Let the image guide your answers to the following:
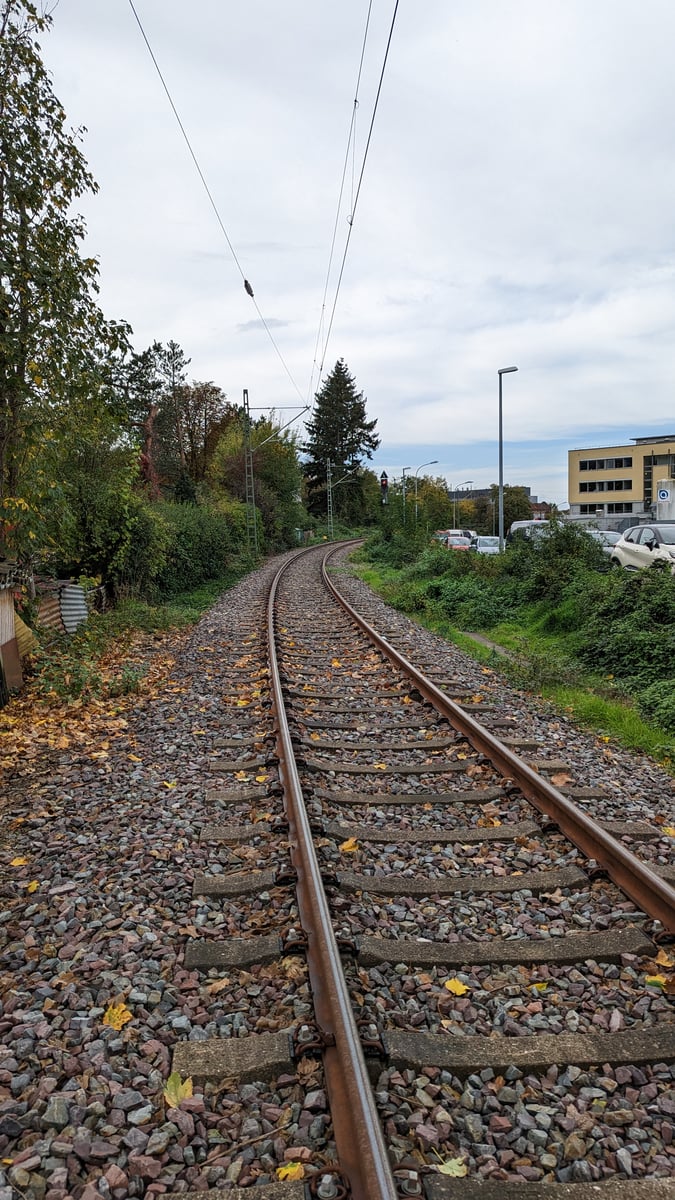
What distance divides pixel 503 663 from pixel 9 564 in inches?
252

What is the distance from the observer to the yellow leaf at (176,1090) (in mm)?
2467

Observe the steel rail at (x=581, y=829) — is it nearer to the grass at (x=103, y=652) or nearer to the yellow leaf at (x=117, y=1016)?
the yellow leaf at (x=117, y=1016)

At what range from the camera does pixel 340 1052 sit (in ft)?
8.36

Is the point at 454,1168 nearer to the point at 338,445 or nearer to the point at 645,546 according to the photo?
the point at 645,546

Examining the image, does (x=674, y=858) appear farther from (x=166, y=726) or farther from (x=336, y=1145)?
(x=166, y=726)

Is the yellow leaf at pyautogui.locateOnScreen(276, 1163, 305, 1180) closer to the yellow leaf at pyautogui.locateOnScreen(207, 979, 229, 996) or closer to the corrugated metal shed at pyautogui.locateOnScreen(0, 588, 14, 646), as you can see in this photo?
the yellow leaf at pyautogui.locateOnScreen(207, 979, 229, 996)

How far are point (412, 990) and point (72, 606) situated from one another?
1014 cm

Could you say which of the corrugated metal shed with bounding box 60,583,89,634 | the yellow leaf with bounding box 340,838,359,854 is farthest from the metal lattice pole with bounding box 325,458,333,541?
the yellow leaf with bounding box 340,838,359,854

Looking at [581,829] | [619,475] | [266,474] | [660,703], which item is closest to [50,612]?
[660,703]

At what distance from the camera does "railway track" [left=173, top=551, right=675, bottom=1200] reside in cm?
229

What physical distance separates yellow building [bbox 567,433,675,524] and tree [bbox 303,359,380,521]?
79.9ft

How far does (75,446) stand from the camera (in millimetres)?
10414

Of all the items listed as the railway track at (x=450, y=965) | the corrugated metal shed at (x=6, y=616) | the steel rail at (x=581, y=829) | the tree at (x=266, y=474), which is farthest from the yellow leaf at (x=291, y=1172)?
the tree at (x=266, y=474)

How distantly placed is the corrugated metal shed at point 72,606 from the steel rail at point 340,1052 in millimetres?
8452
